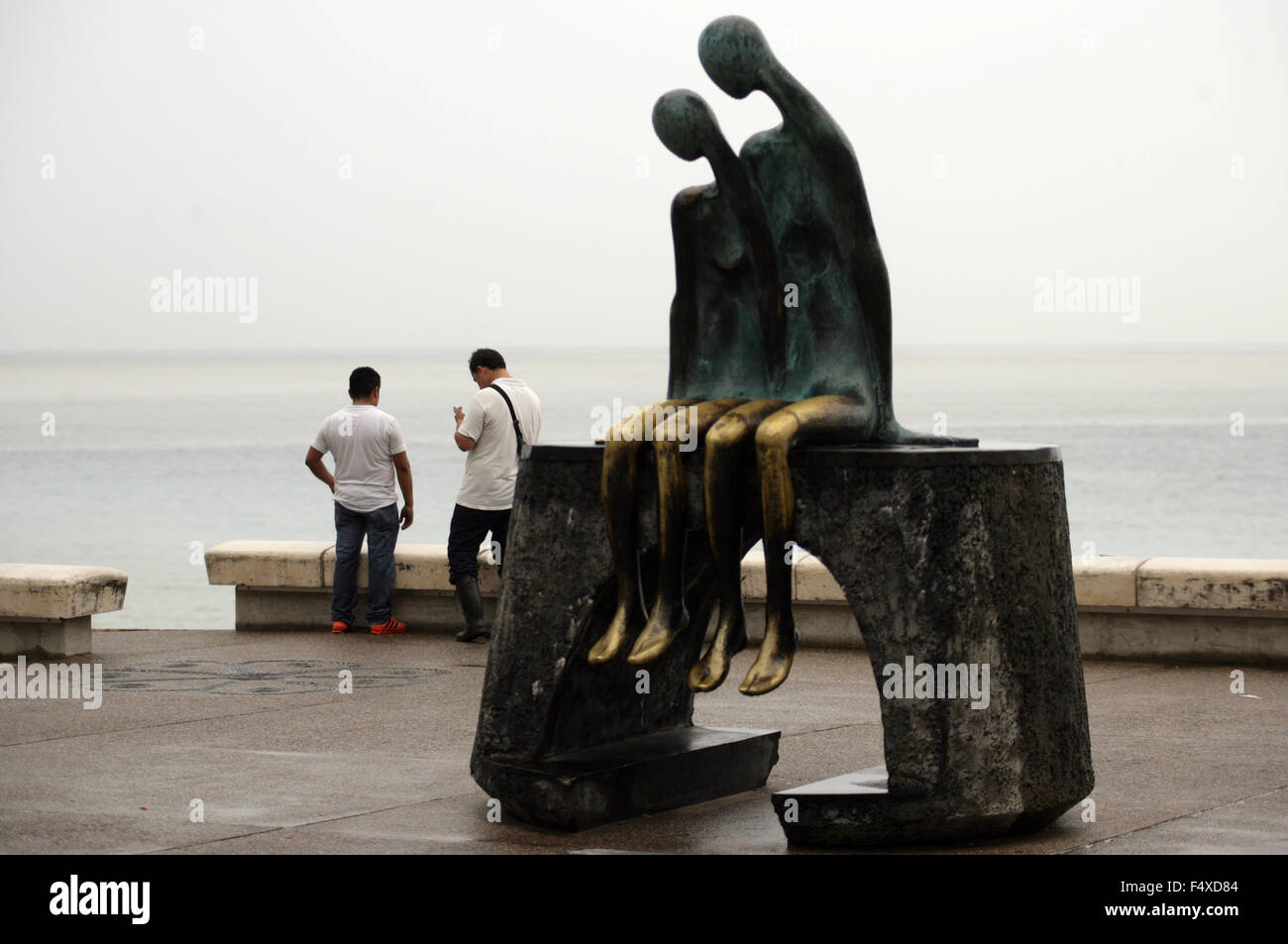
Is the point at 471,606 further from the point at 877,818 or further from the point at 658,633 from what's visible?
the point at 877,818

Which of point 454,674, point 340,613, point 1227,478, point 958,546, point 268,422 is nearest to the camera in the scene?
point 958,546

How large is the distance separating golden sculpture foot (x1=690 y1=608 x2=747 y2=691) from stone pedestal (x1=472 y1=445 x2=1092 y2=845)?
37 cm

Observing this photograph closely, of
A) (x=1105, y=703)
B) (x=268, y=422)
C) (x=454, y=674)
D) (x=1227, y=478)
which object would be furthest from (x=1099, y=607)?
(x=268, y=422)

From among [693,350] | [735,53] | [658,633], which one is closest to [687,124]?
[735,53]

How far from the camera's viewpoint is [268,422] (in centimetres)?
7644

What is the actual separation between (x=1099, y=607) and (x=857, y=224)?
4.67 metres

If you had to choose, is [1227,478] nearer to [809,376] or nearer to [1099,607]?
[1099,607]

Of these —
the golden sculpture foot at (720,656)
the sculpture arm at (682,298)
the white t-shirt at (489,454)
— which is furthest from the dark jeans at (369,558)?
the golden sculpture foot at (720,656)

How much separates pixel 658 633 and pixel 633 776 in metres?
Answer: 0.60

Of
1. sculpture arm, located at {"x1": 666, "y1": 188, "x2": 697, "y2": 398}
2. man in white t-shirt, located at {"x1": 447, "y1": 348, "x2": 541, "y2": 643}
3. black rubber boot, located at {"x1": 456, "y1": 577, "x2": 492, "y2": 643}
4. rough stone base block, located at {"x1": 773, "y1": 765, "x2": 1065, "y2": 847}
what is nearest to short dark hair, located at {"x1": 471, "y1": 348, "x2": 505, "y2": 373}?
man in white t-shirt, located at {"x1": 447, "y1": 348, "x2": 541, "y2": 643}

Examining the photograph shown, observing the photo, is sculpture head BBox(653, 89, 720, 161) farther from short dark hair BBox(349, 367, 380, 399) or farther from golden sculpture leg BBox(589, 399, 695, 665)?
short dark hair BBox(349, 367, 380, 399)

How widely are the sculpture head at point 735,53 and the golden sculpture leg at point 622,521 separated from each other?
3.82ft

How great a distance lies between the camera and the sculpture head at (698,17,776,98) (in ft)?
20.6

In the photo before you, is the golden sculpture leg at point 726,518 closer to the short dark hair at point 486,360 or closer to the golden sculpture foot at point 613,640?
the golden sculpture foot at point 613,640
